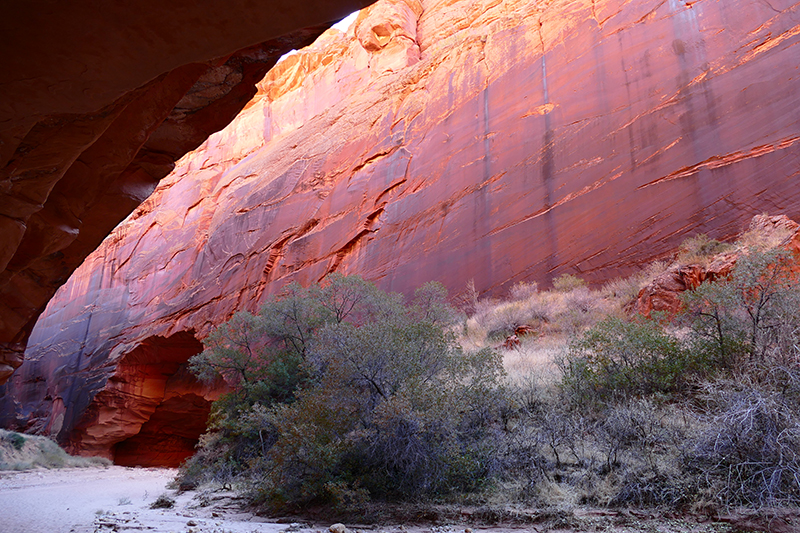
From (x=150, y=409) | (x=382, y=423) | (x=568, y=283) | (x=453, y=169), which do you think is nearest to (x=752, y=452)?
(x=382, y=423)

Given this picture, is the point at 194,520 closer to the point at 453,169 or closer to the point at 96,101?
the point at 96,101

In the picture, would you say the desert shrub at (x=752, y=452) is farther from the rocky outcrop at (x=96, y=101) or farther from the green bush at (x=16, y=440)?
the green bush at (x=16, y=440)

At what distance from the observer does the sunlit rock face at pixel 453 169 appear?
12211 mm

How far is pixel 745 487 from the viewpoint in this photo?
477 centimetres

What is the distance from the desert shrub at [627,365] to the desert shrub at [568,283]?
500 centimetres

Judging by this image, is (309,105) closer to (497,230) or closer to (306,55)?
(306,55)

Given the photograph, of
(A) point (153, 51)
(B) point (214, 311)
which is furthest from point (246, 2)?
(B) point (214, 311)

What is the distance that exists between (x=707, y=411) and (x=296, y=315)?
30.1ft

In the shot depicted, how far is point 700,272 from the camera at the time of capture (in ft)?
28.9

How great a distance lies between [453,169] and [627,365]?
10.9 metres

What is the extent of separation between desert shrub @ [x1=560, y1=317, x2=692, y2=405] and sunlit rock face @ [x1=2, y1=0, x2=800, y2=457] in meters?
5.52

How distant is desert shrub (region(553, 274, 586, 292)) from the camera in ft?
41.9

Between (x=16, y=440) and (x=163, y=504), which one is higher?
(x=16, y=440)

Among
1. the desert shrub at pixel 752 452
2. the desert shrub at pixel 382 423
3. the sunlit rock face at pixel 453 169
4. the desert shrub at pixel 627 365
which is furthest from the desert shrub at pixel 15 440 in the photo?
the desert shrub at pixel 752 452
